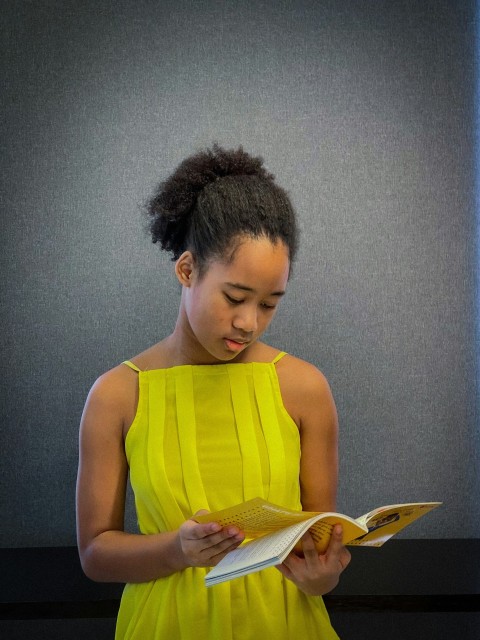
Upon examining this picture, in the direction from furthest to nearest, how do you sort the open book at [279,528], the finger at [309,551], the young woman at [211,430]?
the young woman at [211,430] → the finger at [309,551] → the open book at [279,528]

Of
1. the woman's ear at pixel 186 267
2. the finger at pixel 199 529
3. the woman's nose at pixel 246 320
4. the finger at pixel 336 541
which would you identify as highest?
the woman's ear at pixel 186 267

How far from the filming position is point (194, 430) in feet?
5.22

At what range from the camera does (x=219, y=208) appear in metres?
1.53

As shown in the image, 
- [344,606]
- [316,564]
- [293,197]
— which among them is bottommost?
[344,606]

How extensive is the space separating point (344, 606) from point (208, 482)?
1160 mm

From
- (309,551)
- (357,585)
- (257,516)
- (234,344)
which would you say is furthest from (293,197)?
(257,516)

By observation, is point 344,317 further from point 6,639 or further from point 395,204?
point 6,639

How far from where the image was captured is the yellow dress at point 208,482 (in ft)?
5.08

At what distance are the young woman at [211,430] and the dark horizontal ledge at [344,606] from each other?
955 millimetres

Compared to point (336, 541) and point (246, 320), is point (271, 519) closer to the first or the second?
point (336, 541)

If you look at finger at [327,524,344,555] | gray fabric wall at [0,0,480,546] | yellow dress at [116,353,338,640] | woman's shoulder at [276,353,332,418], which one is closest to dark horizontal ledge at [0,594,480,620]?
gray fabric wall at [0,0,480,546]

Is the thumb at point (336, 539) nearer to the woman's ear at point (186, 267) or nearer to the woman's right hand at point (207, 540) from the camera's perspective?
the woman's right hand at point (207, 540)

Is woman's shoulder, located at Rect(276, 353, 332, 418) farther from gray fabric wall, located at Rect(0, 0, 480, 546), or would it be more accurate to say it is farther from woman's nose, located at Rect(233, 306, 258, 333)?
gray fabric wall, located at Rect(0, 0, 480, 546)

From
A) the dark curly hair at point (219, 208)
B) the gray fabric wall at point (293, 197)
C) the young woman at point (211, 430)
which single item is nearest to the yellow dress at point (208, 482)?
the young woman at point (211, 430)
